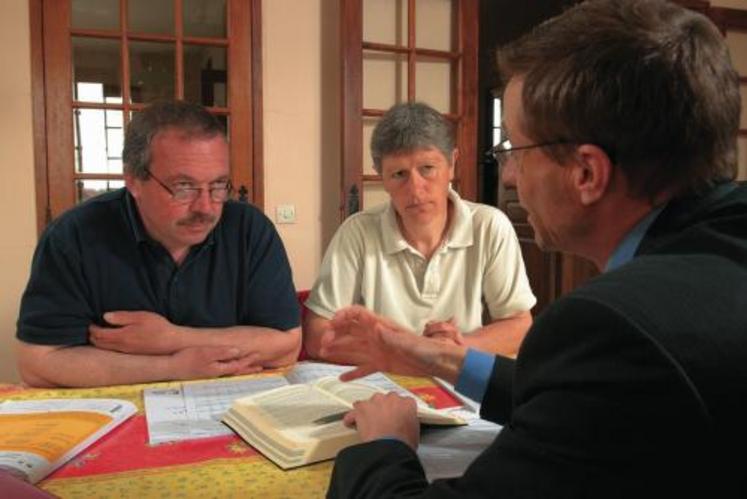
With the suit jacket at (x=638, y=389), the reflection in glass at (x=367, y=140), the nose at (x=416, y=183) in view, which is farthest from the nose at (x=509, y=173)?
the reflection in glass at (x=367, y=140)

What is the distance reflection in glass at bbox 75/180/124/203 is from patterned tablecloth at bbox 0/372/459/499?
2093 mm

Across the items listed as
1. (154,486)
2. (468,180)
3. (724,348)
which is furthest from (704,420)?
(468,180)

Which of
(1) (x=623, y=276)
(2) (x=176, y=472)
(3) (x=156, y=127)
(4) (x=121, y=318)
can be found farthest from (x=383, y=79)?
(1) (x=623, y=276)

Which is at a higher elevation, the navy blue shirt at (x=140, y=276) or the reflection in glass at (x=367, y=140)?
the reflection in glass at (x=367, y=140)

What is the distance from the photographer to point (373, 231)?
1924 mm

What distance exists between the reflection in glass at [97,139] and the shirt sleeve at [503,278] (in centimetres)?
182

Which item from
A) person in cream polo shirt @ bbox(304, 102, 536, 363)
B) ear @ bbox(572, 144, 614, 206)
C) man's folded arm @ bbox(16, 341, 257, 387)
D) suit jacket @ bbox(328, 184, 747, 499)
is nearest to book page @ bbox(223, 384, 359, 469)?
man's folded arm @ bbox(16, 341, 257, 387)

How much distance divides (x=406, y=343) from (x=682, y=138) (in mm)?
652

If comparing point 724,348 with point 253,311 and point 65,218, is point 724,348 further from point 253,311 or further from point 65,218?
point 65,218

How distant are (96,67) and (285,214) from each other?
1.08 metres

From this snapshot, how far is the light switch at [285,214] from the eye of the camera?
10.5ft

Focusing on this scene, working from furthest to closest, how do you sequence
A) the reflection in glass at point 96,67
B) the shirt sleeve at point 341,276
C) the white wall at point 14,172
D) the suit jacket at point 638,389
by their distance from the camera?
1. the reflection in glass at point 96,67
2. the white wall at point 14,172
3. the shirt sleeve at point 341,276
4. the suit jacket at point 638,389

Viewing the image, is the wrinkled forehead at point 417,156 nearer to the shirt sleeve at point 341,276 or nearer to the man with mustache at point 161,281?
the shirt sleeve at point 341,276

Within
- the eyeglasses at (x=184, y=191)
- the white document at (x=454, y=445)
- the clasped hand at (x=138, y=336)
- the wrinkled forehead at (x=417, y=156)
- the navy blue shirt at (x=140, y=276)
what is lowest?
the white document at (x=454, y=445)
